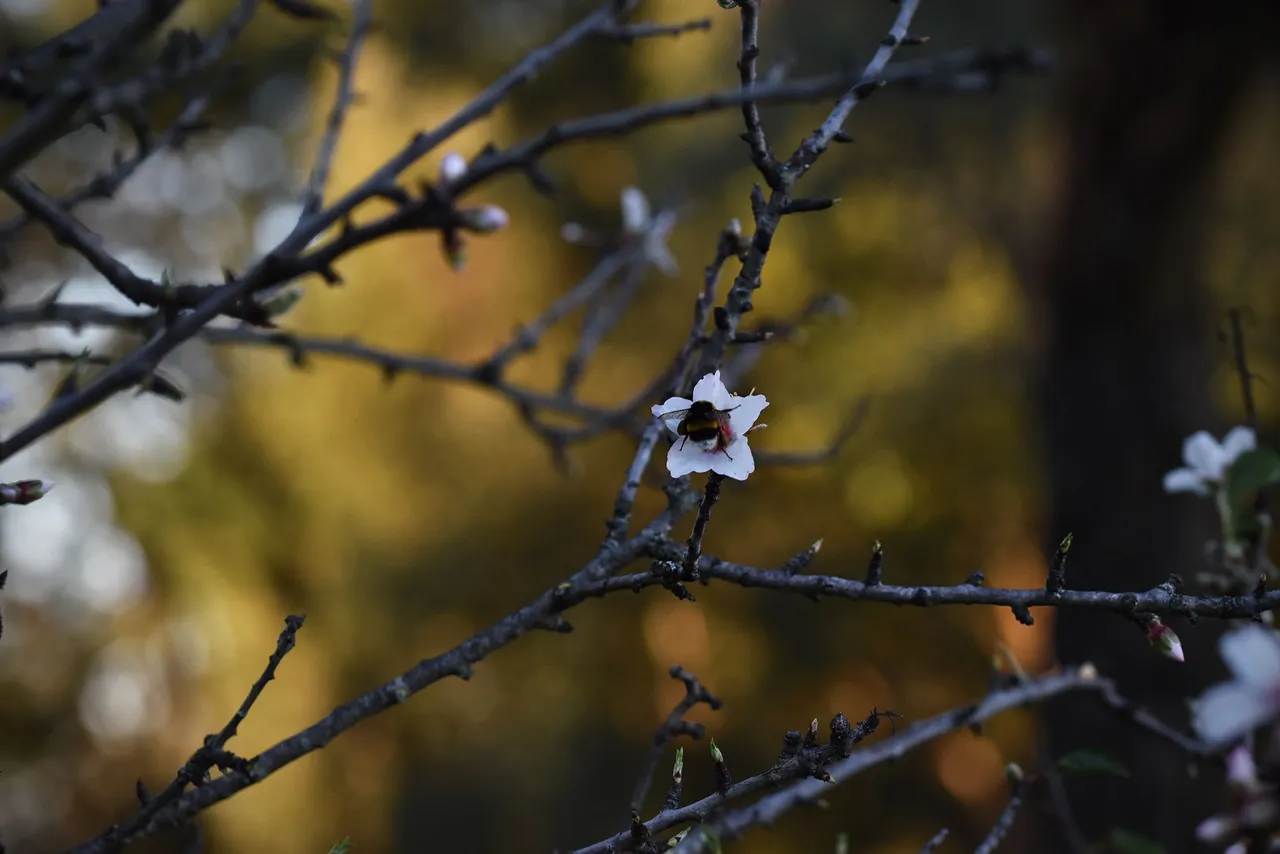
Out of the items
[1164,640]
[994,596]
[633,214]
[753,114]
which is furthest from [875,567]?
[633,214]

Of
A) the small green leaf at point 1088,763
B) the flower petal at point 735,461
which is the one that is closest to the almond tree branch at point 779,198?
the flower petal at point 735,461

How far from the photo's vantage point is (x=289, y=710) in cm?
520

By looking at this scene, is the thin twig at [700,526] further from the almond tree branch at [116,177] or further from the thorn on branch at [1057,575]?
the almond tree branch at [116,177]

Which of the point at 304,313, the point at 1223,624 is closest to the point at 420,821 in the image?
the point at 304,313

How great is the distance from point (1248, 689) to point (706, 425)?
1.17ft

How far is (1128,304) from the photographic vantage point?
2764 mm

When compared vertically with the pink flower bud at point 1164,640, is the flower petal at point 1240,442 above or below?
above

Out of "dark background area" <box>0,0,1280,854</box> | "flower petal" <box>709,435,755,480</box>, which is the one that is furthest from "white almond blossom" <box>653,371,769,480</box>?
"dark background area" <box>0,0,1280,854</box>

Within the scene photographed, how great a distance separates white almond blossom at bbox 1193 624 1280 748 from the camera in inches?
19.0

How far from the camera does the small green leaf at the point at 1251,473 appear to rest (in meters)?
0.98

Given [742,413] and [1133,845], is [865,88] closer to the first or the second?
[742,413]

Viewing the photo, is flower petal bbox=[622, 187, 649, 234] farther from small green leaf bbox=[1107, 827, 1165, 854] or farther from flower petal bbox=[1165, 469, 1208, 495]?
small green leaf bbox=[1107, 827, 1165, 854]

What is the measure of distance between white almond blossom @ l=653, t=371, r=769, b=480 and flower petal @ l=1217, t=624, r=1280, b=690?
0.99 feet

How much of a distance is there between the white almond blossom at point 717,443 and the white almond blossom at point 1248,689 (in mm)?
303
